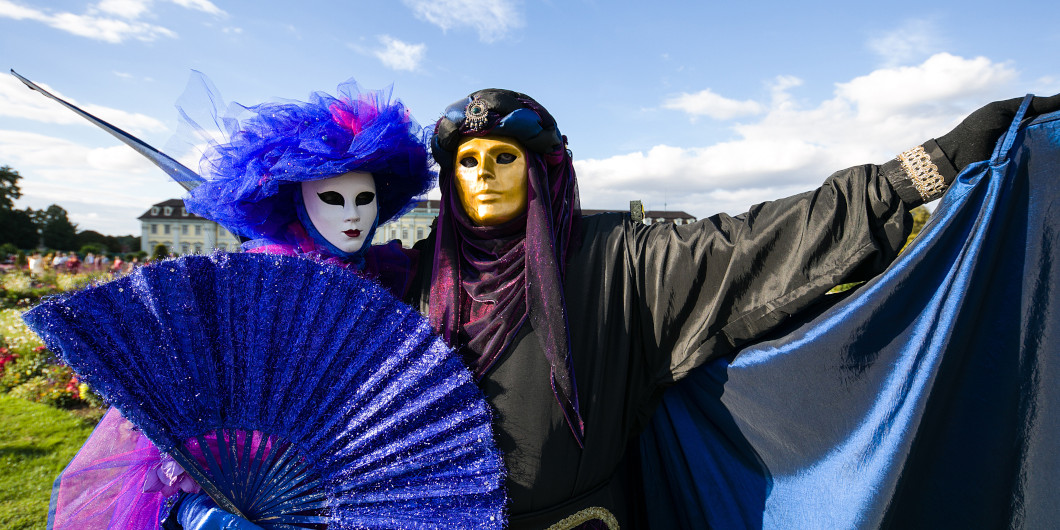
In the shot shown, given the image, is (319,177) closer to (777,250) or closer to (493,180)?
(493,180)

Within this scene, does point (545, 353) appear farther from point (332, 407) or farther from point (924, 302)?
point (924, 302)

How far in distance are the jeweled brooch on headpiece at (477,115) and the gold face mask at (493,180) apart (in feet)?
0.19

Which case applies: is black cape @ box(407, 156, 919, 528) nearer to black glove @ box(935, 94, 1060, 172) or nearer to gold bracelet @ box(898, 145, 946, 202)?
gold bracelet @ box(898, 145, 946, 202)

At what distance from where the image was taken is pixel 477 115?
7.07ft

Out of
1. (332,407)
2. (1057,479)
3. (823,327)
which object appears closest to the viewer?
(1057,479)

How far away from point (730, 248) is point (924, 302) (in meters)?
0.58

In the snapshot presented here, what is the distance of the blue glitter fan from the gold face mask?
1.69ft

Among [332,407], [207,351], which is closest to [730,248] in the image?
[332,407]

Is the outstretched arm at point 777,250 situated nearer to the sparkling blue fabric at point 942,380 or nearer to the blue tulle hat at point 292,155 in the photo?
the sparkling blue fabric at point 942,380

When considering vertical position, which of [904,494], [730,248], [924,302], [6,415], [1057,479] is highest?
[730,248]

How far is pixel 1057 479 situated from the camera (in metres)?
1.60

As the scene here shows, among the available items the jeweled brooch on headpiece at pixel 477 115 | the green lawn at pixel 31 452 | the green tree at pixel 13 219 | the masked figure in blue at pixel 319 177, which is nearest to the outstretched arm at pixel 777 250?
the jeweled brooch on headpiece at pixel 477 115

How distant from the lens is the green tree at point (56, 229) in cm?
5412

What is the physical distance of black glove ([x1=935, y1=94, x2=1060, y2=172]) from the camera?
5.09 feet
